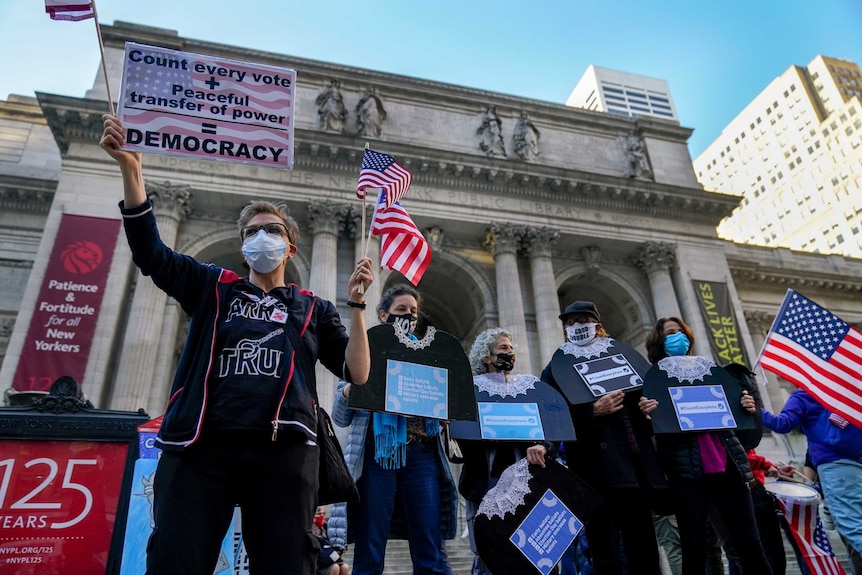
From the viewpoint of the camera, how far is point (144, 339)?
1641cm

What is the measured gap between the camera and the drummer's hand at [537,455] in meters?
4.77

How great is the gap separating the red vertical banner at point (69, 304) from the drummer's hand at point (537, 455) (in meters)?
14.2

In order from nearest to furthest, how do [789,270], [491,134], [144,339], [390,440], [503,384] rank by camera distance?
[390,440] < [503,384] < [144,339] < [491,134] < [789,270]

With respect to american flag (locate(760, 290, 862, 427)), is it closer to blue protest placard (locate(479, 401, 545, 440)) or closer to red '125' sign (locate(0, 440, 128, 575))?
blue protest placard (locate(479, 401, 545, 440))

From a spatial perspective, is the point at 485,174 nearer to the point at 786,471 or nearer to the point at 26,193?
the point at 786,471

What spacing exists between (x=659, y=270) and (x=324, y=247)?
13711 mm

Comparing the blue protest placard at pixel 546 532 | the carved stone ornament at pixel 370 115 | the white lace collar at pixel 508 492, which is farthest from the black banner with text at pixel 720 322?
the white lace collar at pixel 508 492

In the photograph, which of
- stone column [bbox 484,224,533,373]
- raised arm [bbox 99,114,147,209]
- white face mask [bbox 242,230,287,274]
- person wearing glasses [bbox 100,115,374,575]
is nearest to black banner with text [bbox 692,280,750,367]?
stone column [bbox 484,224,533,373]

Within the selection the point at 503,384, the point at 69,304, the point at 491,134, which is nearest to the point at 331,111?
the point at 491,134

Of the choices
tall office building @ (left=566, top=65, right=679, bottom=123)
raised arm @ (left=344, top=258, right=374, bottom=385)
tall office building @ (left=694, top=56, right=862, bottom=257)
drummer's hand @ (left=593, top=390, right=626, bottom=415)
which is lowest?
raised arm @ (left=344, top=258, right=374, bottom=385)

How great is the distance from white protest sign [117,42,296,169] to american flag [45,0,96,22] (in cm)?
37

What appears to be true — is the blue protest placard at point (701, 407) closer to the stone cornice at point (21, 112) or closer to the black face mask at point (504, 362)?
the black face mask at point (504, 362)

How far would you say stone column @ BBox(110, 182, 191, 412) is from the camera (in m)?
15.6

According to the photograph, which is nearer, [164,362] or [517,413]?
[517,413]
